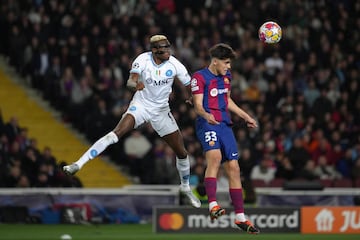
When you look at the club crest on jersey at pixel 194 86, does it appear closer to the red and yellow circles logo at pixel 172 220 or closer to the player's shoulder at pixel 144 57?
the player's shoulder at pixel 144 57

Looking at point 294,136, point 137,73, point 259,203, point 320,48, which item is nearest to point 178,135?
point 137,73

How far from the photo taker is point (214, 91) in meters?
16.5

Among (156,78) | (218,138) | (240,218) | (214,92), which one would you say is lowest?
(240,218)

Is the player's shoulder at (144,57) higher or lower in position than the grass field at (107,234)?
higher

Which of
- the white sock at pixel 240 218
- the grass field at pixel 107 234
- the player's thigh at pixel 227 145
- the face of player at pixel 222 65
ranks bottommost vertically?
the grass field at pixel 107 234

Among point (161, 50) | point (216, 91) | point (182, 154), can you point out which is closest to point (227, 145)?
point (216, 91)

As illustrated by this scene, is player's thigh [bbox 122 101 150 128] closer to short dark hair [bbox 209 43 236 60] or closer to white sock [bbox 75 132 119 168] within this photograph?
white sock [bbox 75 132 119 168]

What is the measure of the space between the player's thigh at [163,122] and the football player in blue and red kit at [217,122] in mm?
452

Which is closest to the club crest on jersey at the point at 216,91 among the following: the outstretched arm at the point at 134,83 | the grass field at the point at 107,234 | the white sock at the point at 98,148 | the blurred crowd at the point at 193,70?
the outstretched arm at the point at 134,83

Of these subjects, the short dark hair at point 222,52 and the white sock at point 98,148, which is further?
the short dark hair at point 222,52

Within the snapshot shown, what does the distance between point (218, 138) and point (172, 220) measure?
208 inches

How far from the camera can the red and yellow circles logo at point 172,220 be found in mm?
21453

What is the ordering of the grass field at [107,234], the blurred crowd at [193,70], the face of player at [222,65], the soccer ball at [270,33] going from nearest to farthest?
the face of player at [222,65] → the soccer ball at [270,33] → the grass field at [107,234] → the blurred crowd at [193,70]

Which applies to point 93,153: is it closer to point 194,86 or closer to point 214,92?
point 194,86
